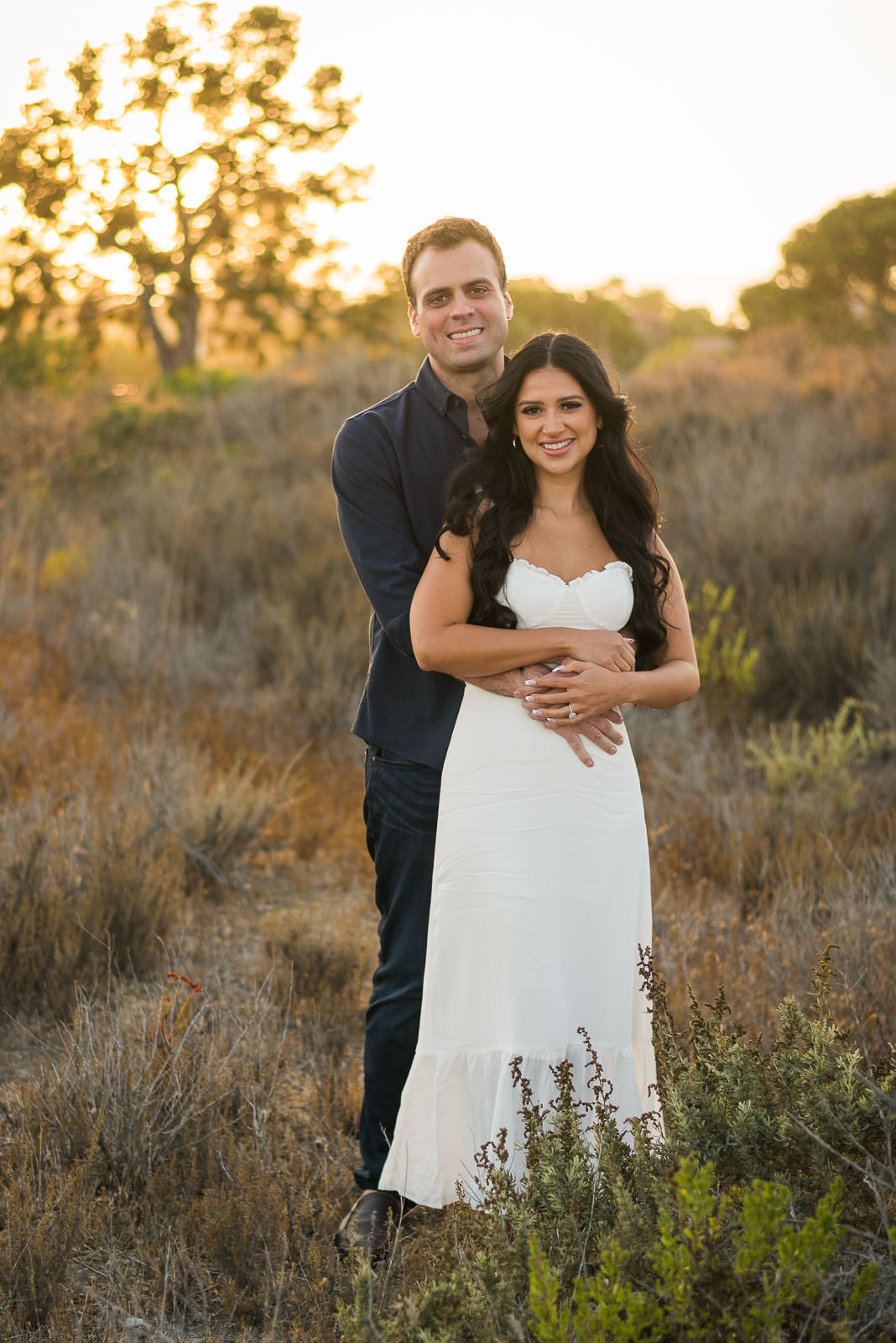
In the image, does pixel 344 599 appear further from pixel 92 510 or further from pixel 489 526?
pixel 489 526

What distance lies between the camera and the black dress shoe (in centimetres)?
270

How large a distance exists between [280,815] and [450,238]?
11.8 ft

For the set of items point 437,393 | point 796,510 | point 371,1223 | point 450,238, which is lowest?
point 371,1223

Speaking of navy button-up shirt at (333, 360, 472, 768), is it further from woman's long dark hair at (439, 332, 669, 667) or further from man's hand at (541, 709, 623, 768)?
man's hand at (541, 709, 623, 768)

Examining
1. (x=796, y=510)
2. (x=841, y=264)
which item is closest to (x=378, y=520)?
(x=796, y=510)

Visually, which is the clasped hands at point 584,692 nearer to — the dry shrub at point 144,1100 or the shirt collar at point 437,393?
the shirt collar at point 437,393

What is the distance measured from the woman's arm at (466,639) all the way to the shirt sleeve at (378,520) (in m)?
0.12

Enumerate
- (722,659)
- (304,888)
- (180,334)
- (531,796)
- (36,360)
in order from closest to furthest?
(531,796), (304,888), (722,659), (36,360), (180,334)

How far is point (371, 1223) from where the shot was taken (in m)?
2.77

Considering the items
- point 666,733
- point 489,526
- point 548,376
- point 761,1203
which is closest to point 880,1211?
point 761,1203

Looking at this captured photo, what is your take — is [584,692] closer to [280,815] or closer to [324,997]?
[324,997]

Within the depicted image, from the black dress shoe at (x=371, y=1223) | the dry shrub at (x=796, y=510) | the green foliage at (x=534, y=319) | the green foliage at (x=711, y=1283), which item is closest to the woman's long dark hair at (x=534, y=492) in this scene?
the green foliage at (x=711, y=1283)

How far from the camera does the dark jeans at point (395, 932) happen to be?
289 centimetres

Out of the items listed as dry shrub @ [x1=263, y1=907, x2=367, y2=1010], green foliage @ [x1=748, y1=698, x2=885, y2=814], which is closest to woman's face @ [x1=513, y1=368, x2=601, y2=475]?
dry shrub @ [x1=263, y1=907, x2=367, y2=1010]
